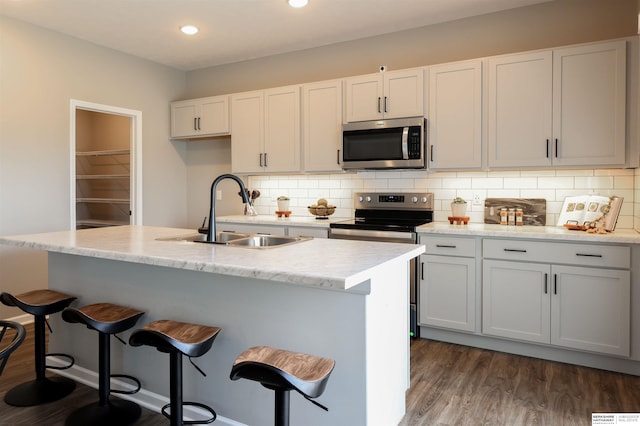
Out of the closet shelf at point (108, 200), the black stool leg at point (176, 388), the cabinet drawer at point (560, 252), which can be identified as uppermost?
the closet shelf at point (108, 200)

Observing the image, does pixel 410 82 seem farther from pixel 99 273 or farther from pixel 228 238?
pixel 99 273

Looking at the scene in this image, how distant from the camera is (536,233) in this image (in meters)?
3.01

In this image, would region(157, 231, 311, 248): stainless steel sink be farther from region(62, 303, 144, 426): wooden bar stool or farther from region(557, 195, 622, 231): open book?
region(557, 195, 622, 231): open book

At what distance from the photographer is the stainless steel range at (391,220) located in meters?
3.47

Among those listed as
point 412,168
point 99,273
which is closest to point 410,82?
point 412,168

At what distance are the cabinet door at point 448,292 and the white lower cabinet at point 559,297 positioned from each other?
0.33ft

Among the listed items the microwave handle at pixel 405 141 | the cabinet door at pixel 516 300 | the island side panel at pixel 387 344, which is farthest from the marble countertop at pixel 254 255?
the microwave handle at pixel 405 141

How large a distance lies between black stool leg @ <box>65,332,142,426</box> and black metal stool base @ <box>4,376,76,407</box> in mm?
291

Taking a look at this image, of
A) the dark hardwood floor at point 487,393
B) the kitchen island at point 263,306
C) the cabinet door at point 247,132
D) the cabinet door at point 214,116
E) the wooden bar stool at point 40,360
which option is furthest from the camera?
the cabinet door at point 214,116

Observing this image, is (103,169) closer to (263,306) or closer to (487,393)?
(263,306)

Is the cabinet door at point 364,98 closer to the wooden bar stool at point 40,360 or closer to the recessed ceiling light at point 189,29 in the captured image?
the recessed ceiling light at point 189,29

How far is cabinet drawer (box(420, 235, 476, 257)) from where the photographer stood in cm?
325

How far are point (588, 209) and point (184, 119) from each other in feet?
13.6

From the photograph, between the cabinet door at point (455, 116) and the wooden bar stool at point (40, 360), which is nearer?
the wooden bar stool at point (40, 360)
